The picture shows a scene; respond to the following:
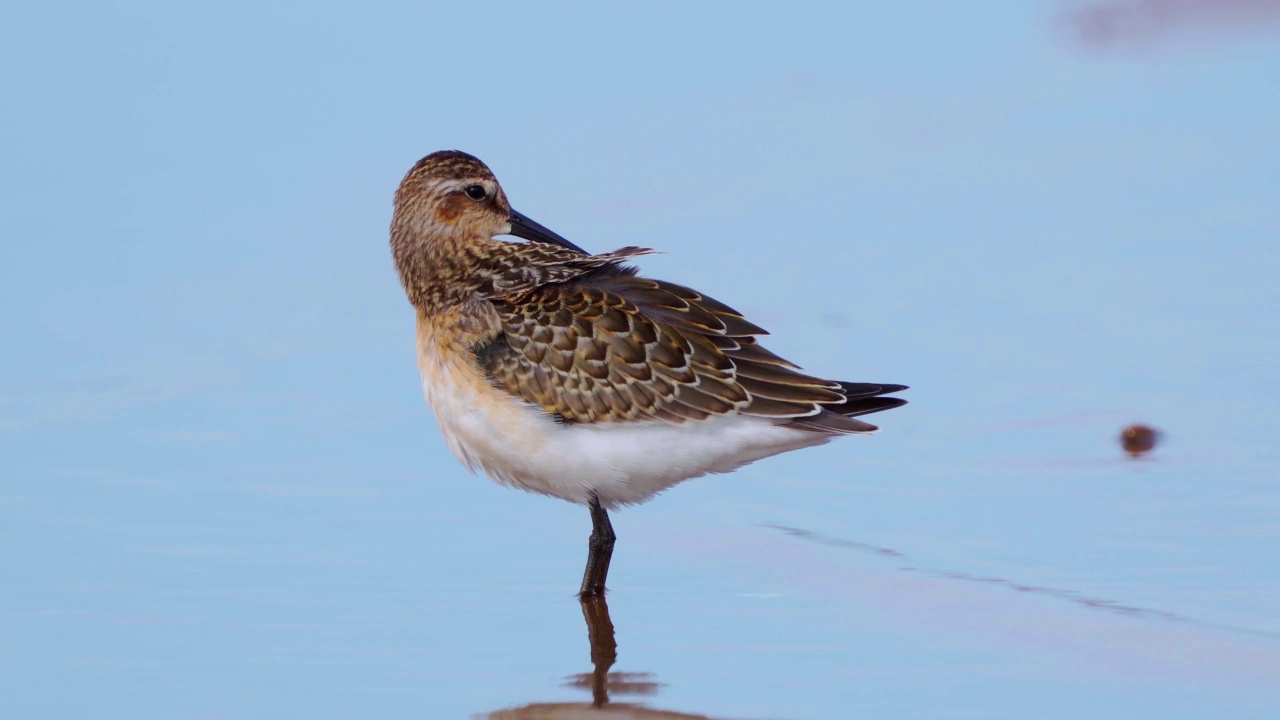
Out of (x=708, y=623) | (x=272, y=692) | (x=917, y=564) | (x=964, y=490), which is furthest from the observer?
(x=964, y=490)

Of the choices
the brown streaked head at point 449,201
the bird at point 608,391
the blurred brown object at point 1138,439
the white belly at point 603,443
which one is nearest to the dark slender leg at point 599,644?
the bird at point 608,391

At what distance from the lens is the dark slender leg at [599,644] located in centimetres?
728

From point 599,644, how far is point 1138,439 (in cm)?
353

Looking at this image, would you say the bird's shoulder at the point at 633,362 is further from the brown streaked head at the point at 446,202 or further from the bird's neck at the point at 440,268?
the brown streaked head at the point at 446,202

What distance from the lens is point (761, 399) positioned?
824cm

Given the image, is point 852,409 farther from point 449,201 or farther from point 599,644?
point 449,201

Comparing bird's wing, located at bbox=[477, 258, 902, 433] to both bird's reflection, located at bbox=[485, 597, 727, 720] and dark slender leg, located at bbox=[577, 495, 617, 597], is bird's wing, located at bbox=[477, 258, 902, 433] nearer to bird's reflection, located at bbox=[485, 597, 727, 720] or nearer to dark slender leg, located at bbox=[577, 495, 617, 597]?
dark slender leg, located at bbox=[577, 495, 617, 597]

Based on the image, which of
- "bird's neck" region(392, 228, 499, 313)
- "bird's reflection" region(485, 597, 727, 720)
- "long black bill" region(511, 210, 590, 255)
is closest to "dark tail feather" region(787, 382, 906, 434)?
"bird's reflection" region(485, 597, 727, 720)

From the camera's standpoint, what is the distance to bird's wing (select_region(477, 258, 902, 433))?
27.1 ft

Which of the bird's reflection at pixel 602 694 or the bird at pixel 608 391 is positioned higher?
the bird at pixel 608 391

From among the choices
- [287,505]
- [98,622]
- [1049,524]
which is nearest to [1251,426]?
[1049,524]

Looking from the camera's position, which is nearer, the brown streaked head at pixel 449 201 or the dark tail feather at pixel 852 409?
the dark tail feather at pixel 852 409

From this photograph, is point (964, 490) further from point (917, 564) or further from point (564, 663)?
point (564, 663)

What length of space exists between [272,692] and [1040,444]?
449 cm
